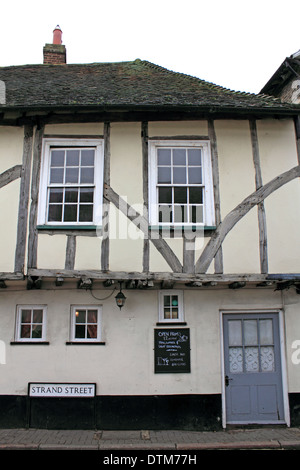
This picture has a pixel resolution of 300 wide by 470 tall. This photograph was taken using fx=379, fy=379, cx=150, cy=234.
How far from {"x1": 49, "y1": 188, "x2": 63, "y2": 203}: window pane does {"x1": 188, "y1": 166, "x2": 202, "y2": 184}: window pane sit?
105 inches

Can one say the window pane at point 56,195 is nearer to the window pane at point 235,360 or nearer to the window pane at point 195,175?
the window pane at point 195,175

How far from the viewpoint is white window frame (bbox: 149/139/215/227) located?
754 centimetres

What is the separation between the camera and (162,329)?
7762 millimetres

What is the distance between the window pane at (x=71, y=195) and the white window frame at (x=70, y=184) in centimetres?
10

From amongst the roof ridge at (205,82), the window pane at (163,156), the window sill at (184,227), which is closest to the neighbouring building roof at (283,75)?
the roof ridge at (205,82)

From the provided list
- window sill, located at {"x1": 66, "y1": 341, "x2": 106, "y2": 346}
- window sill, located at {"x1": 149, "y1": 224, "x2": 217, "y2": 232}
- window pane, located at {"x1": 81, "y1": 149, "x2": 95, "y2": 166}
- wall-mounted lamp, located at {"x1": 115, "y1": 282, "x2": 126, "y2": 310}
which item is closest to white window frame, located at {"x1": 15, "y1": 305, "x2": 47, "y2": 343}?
window sill, located at {"x1": 66, "y1": 341, "x2": 106, "y2": 346}

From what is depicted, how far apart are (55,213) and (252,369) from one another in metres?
5.14

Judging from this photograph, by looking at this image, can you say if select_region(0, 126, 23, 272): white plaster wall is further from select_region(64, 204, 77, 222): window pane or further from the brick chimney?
the brick chimney

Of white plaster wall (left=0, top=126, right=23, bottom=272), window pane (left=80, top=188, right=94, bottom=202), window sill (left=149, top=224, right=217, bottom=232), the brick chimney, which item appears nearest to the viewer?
white plaster wall (left=0, top=126, right=23, bottom=272)

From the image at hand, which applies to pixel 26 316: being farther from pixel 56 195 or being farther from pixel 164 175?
pixel 164 175

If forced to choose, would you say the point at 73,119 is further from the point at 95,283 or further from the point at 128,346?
the point at 128,346

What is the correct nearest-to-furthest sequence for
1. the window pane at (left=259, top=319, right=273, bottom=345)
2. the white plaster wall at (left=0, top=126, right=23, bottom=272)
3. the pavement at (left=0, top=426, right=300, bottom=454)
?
the pavement at (left=0, top=426, right=300, bottom=454), the white plaster wall at (left=0, top=126, right=23, bottom=272), the window pane at (left=259, top=319, right=273, bottom=345)

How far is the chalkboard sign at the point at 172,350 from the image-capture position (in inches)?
301

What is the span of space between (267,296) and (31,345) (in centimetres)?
496
